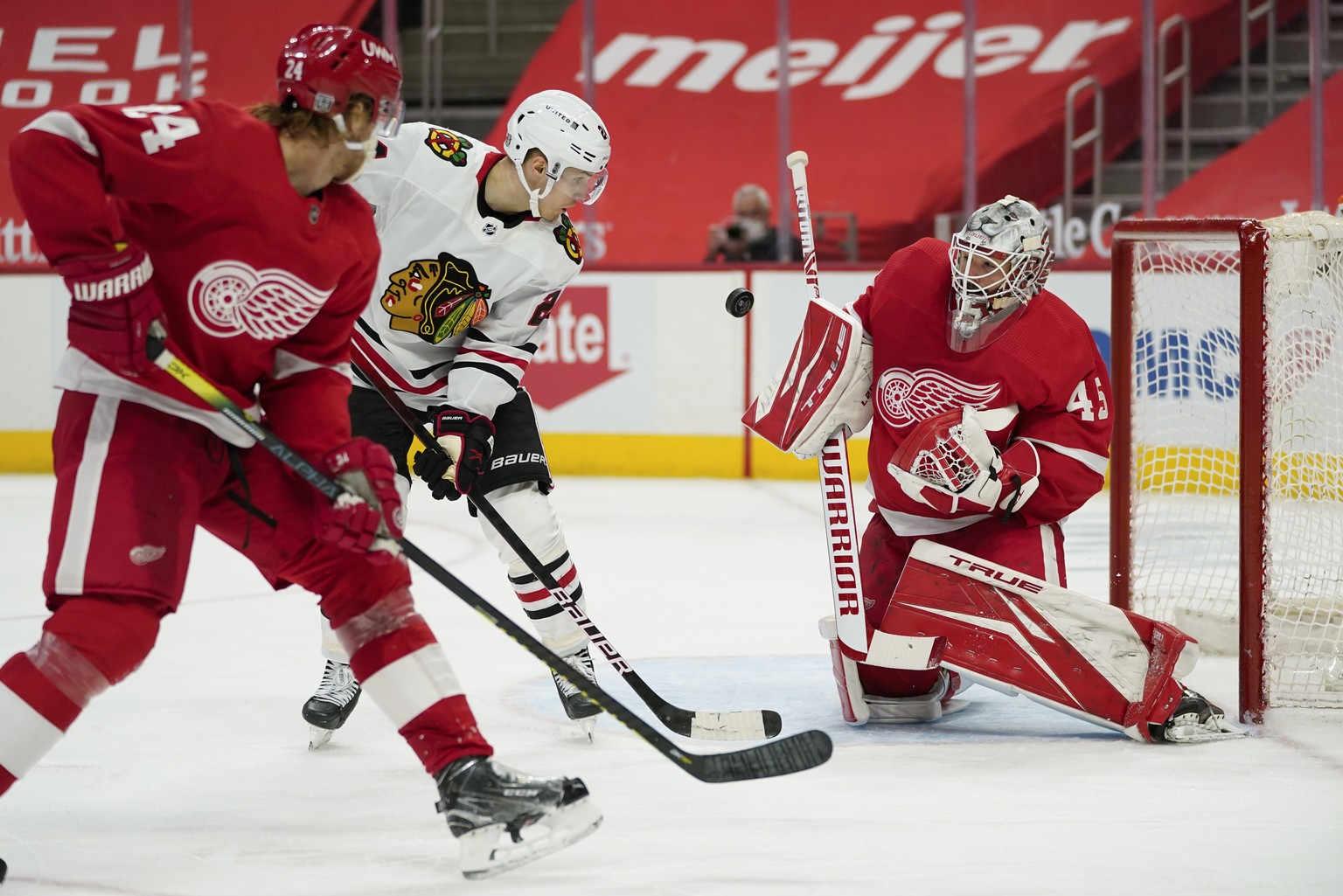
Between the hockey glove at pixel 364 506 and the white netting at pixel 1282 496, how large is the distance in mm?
1489

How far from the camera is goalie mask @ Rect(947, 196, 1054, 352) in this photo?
7.89 ft

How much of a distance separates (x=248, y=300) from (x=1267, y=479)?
5.52 feet

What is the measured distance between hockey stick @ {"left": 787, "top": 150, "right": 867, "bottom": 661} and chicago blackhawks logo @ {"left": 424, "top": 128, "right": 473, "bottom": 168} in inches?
21.9

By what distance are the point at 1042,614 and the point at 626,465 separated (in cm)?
389

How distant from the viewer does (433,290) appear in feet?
8.08

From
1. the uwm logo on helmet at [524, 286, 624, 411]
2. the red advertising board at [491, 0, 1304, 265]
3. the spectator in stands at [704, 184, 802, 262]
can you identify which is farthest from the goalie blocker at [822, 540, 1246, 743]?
the red advertising board at [491, 0, 1304, 265]

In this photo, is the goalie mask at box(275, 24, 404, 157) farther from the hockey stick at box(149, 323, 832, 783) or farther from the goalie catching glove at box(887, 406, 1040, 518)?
the goalie catching glove at box(887, 406, 1040, 518)

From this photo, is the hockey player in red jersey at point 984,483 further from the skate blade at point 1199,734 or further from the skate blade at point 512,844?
the skate blade at point 512,844

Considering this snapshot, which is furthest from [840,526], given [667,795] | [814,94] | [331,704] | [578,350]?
[814,94]

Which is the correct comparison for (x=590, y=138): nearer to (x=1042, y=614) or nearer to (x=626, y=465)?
(x=1042, y=614)

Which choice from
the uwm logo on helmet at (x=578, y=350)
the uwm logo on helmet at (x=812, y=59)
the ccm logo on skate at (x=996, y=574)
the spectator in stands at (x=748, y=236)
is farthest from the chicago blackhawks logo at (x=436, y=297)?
the uwm logo on helmet at (x=812, y=59)

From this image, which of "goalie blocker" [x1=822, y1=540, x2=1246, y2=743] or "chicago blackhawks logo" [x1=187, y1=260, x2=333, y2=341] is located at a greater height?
"chicago blackhawks logo" [x1=187, y1=260, x2=333, y2=341]

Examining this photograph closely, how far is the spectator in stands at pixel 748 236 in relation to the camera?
21.2 feet

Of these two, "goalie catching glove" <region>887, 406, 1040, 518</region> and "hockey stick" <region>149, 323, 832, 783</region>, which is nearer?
"hockey stick" <region>149, 323, 832, 783</region>
